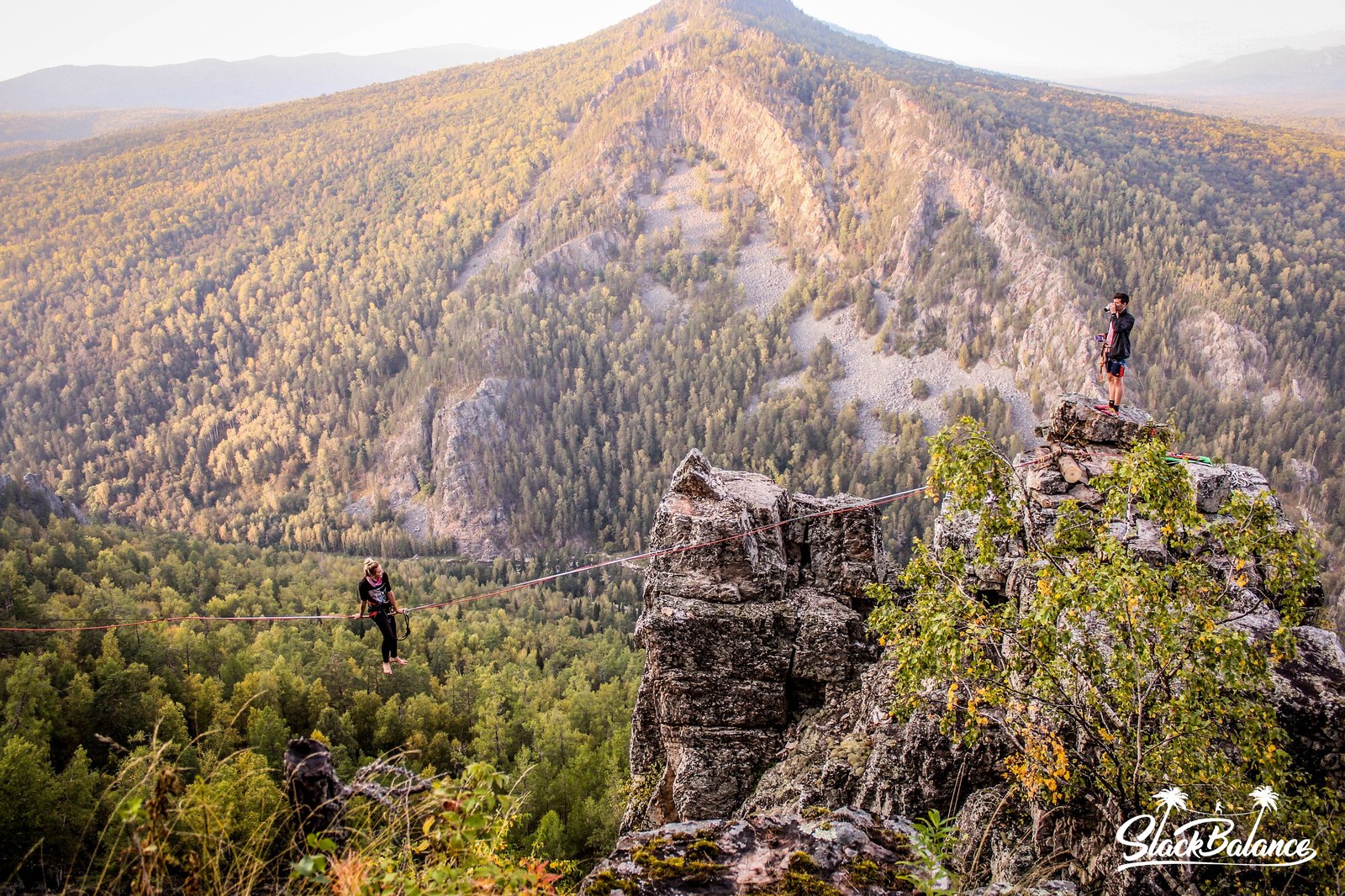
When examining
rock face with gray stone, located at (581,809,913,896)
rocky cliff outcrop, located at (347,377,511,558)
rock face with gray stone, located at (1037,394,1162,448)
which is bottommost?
rocky cliff outcrop, located at (347,377,511,558)

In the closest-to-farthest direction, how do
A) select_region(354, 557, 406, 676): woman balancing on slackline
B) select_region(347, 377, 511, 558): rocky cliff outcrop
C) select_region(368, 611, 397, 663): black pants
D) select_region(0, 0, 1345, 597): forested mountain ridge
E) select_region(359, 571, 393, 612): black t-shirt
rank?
1. select_region(354, 557, 406, 676): woman balancing on slackline
2. select_region(359, 571, 393, 612): black t-shirt
3. select_region(368, 611, 397, 663): black pants
4. select_region(0, 0, 1345, 597): forested mountain ridge
5. select_region(347, 377, 511, 558): rocky cliff outcrop

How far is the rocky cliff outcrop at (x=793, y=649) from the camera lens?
14633mm

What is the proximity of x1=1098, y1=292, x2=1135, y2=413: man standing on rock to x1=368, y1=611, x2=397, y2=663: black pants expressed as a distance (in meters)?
18.7

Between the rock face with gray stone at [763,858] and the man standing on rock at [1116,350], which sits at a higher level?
the man standing on rock at [1116,350]

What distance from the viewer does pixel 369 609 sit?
17.3 metres

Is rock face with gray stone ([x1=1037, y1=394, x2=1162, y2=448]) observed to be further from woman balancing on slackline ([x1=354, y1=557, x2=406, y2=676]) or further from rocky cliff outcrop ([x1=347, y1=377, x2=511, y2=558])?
rocky cliff outcrop ([x1=347, y1=377, x2=511, y2=558])

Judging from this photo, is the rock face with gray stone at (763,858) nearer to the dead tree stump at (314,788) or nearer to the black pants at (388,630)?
the dead tree stump at (314,788)

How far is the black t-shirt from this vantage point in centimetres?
1700

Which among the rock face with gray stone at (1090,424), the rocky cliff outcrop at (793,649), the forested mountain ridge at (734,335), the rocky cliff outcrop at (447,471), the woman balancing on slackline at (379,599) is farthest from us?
the rocky cliff outcrop at (447,471)

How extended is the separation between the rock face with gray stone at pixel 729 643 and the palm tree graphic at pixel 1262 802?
10.3m

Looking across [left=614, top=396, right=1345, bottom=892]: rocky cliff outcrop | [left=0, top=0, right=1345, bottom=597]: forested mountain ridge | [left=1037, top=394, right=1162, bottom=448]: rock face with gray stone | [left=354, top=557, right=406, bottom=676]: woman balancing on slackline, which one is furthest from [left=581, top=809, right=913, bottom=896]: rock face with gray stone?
[left=0, top=0, right=1345, bottom=597]: forested mountain ridge

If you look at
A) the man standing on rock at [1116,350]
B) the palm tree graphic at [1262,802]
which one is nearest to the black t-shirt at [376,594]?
the palm tree graphic at [1262,802]

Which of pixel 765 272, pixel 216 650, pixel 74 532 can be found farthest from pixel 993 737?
pixel 765 272

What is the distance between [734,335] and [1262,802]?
156 metres
